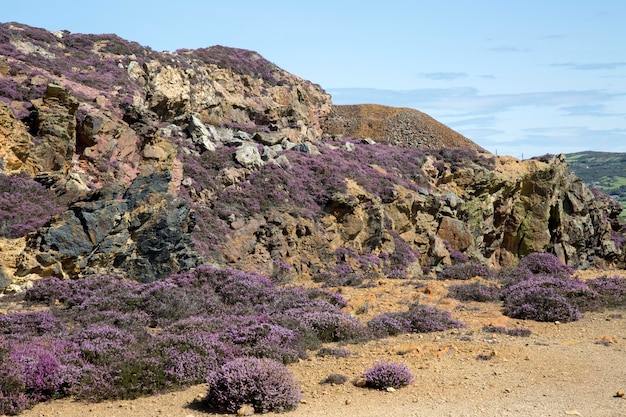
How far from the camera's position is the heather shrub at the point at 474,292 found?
16547 mm

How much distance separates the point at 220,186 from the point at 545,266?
47.1ft

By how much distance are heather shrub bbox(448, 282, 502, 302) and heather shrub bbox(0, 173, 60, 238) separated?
13195 millimetres

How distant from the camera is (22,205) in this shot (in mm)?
17375

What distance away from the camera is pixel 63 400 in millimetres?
8742

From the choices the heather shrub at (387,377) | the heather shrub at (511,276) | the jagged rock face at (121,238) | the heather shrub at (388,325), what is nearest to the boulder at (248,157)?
the jagged rock face at (121,238)

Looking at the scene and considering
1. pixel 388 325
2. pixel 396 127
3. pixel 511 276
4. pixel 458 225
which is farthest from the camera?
pixel 396 127

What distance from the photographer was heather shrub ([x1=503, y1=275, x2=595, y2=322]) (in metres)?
14.2

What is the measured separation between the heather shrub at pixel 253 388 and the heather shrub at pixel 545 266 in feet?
48.4

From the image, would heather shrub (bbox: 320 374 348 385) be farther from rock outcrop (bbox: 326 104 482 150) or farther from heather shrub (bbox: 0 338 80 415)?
rock outcrop (bbox: 326 104 482 150)

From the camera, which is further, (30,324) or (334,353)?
(30,324)

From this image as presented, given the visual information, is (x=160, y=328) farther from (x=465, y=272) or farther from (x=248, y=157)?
(x=248, y=157)

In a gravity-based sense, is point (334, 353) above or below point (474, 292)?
below

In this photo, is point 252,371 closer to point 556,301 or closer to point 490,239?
point 556,301

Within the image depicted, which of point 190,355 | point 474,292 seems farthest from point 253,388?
point 474,292
